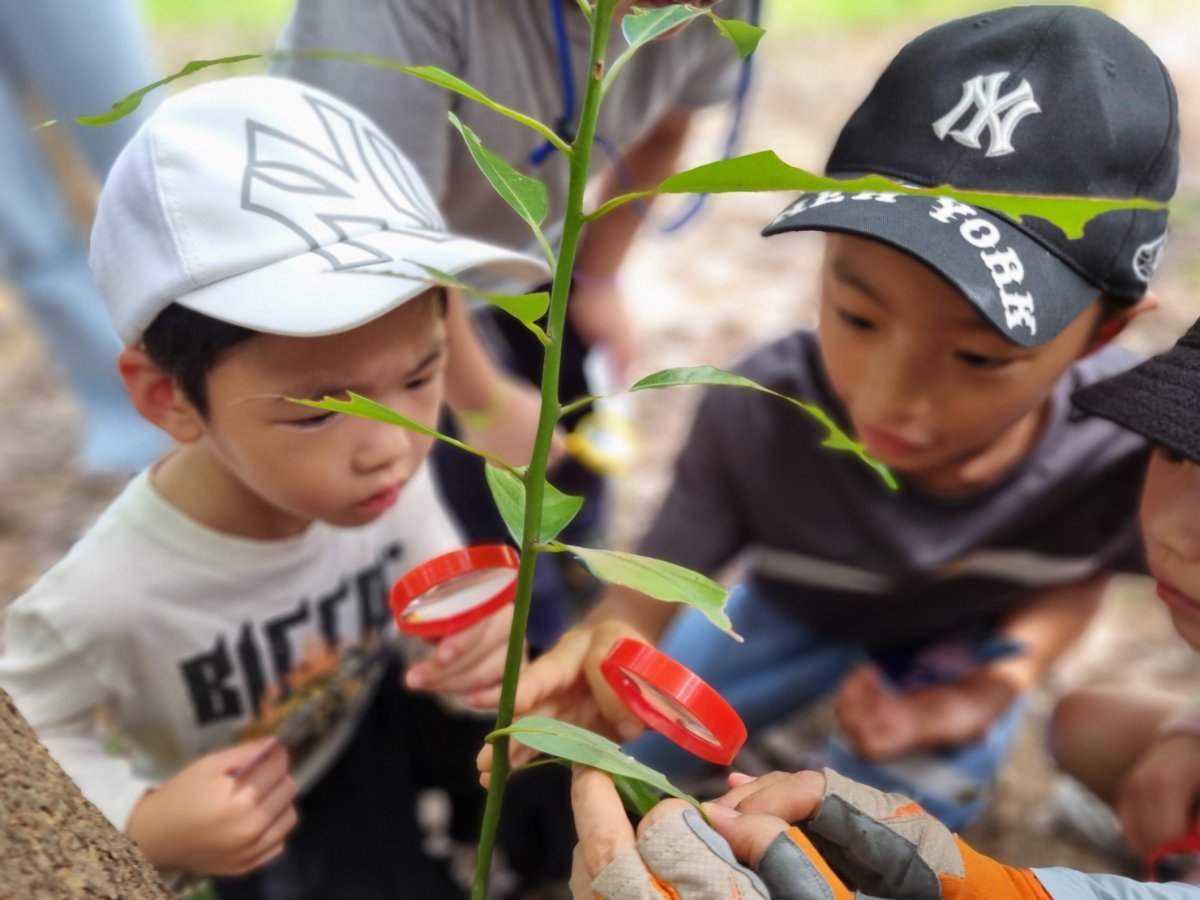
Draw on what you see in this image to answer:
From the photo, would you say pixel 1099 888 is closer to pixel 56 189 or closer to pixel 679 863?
pixel 679 863

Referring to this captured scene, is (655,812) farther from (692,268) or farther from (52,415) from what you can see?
(692,268)

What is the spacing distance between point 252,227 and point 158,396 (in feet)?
0.68

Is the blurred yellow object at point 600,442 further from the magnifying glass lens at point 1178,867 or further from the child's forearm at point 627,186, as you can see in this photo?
the magnifying glass lens at point 1178,867

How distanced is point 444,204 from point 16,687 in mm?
824

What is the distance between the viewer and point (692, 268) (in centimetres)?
352

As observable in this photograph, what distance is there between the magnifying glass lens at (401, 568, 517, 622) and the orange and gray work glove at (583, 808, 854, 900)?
1.06 ft

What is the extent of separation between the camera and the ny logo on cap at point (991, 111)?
38.1 inches

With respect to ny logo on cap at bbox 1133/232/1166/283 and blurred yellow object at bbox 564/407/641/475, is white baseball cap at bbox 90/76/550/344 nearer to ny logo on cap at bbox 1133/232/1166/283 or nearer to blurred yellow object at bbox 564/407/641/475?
ny logo on cap at bbox 1133/232/1166/283

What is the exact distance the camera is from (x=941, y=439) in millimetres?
1132

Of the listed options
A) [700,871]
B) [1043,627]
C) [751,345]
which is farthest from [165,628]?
[751,345]

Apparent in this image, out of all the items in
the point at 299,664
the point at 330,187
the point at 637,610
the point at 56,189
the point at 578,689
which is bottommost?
the point at 637,610

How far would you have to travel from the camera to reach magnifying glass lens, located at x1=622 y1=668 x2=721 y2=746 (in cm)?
77

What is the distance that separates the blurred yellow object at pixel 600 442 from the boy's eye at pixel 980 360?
0.80 m

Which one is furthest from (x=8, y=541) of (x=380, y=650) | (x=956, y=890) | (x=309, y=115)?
(x=956, y=890)
